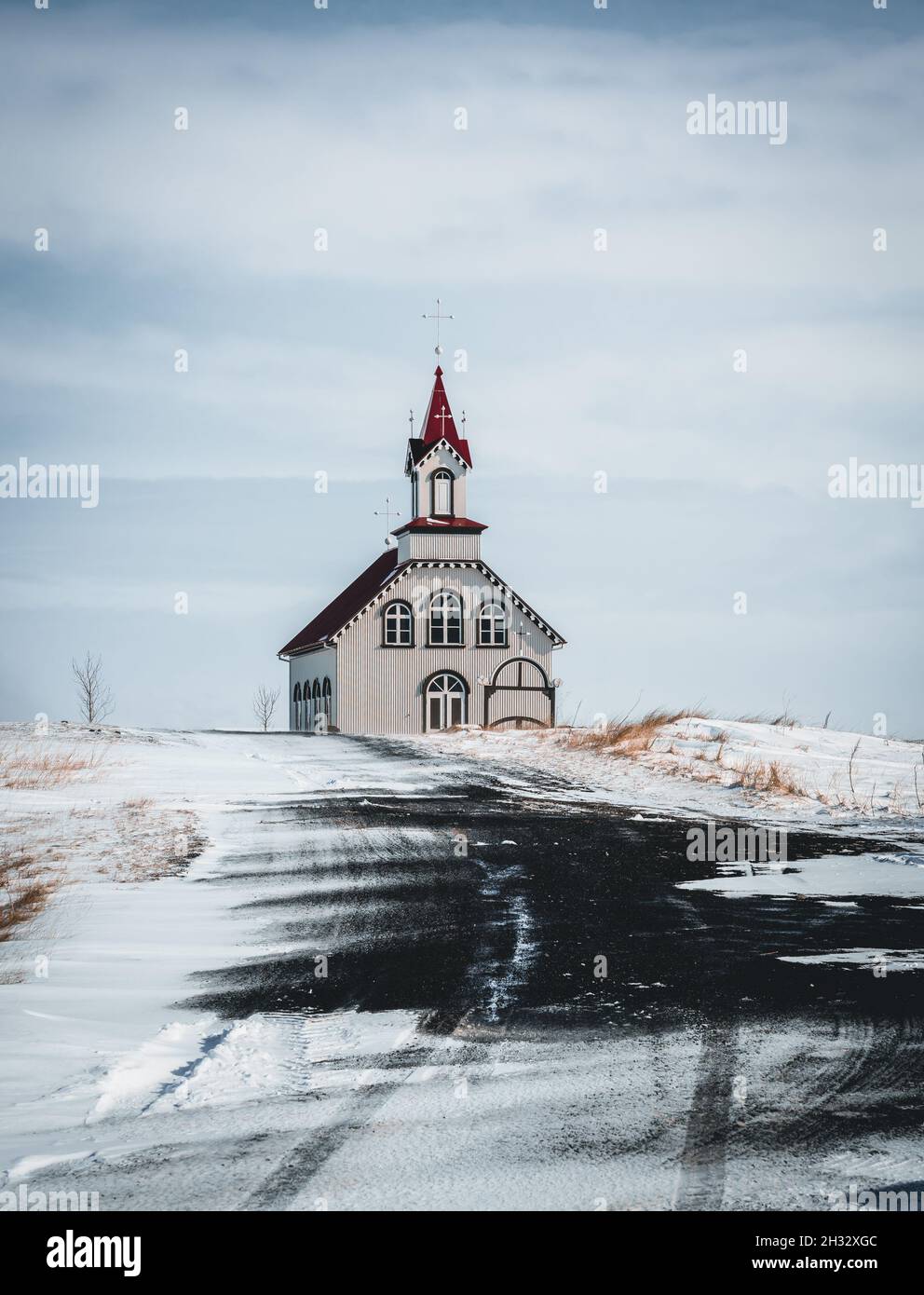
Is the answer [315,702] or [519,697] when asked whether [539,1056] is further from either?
[315,702]

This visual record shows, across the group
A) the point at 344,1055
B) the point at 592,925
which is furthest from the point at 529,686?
the point at 344,1055

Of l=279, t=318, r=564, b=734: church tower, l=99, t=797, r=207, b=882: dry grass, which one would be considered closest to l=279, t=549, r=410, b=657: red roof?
l=279, t=318, r=564, b=734: church tower

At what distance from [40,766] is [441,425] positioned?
3026 cm

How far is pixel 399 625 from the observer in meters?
46.7

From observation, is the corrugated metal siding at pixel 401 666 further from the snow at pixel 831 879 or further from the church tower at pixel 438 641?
the snow at pixel 831 879

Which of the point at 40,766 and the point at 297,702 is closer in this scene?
the point at 40,766

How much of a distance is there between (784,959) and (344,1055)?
344 cm

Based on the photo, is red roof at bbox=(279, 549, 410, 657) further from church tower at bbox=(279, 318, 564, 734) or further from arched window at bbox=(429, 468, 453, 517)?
arched window at bbox=(429, 468, 453, 517)

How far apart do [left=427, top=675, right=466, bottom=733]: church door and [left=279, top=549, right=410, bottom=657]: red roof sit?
13.1 ft

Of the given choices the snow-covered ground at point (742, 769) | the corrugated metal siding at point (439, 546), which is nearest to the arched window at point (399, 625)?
the corrugated metal siding at point (439, 546)

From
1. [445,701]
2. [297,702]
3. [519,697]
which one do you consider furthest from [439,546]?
[297,702]

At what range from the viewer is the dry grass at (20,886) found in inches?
396

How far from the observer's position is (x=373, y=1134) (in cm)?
518
